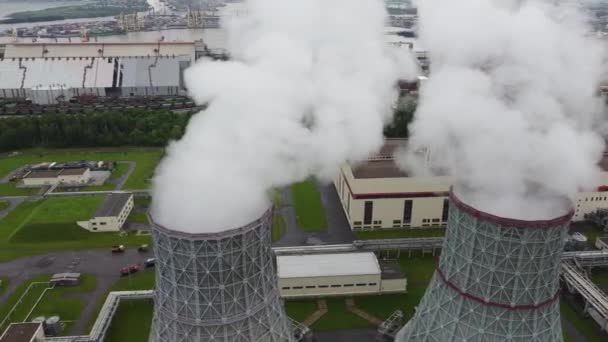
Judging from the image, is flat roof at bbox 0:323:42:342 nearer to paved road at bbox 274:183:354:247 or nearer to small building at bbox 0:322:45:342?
small building at bbox 0:322:45:342

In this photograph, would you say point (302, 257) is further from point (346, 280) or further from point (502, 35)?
point (502, 35)

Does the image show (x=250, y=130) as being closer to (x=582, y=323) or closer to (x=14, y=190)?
(x=582, y=323)

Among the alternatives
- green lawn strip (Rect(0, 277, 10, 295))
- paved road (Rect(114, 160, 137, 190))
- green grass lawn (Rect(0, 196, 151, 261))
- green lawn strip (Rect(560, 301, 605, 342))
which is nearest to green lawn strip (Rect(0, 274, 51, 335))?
green lawn strip (Rect(0, 277, 10, 295))

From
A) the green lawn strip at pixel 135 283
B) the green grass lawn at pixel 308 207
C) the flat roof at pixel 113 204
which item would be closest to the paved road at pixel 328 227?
the green grass lawn at pixel 308 207

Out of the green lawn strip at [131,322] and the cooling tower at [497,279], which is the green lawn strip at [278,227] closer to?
the green lawn strip at [131,322]

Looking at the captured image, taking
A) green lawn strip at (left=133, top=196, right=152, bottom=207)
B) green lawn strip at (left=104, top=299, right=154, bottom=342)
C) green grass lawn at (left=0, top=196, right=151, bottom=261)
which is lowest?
green lawn strip at (left=104, top=299, right=154, bottom=342)

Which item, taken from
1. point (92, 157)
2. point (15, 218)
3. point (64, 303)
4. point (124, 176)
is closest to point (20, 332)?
point (64, 303)

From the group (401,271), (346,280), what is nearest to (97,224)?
(346,280)
